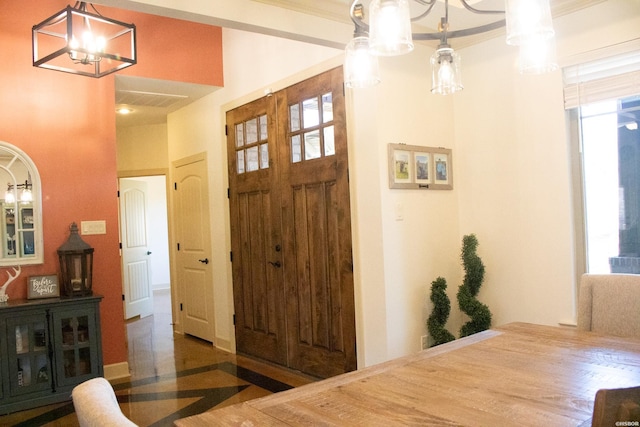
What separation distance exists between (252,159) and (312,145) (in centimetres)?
93

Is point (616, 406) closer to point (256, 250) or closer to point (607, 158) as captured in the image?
point (607, 158)

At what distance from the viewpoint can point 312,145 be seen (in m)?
4.01

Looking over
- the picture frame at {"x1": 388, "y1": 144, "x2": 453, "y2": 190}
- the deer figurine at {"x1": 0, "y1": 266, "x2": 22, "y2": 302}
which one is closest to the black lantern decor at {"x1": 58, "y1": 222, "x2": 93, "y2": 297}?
the deer figurine at {"x1": 0, "y1": 266, "x2": 22, "y2": 302}

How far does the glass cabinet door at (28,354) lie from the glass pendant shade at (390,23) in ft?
11.4

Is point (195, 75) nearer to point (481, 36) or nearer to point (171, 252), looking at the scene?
point (171, 252)

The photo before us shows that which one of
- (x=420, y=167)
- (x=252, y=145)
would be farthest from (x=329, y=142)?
(x=252, y=145)

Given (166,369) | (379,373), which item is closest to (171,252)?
(166,369)

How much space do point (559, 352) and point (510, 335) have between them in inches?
11.2

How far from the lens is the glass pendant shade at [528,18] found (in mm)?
1368

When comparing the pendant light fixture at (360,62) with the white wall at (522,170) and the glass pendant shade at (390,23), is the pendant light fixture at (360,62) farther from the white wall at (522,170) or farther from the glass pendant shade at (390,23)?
the white wall at (522,170)

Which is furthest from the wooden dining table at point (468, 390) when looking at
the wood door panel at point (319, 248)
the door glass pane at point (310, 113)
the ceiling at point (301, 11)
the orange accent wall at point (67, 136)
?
the orange accent wall at point (67, 136)

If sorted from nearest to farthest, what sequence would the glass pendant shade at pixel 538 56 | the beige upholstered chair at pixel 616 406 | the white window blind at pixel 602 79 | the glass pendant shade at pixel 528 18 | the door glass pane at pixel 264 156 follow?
1. the beige upholstered chair at pixel 616 406
2. the glass pendant shade at pixel 528 18
3. the glass pendant shade at pixel 538 56
4. the white window blind at pixel 602 79
5. the door glass pane at pixel 264 156

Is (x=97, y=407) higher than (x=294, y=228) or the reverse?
the reverse

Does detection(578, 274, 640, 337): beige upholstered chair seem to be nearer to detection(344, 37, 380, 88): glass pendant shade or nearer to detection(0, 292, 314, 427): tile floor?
detection(344, 37, 380, 88): glass pendant shade
